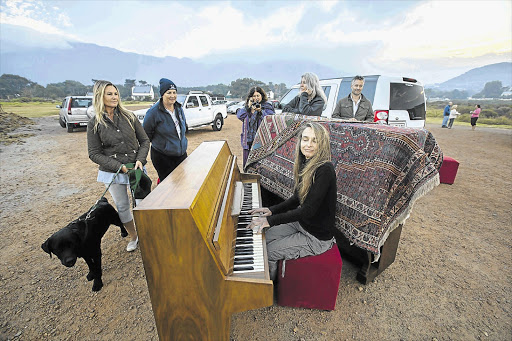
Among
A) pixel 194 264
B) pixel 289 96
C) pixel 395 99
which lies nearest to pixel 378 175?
pixel 194 264

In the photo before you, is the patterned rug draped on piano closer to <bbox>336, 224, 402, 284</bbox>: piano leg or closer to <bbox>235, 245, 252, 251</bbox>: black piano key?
<bbox>336, 224, 402, 284</bbox>: piano leg

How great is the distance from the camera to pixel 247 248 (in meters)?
1.86

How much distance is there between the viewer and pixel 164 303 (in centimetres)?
151

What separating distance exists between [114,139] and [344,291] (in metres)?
3.05

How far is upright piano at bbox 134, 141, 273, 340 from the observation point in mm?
1343

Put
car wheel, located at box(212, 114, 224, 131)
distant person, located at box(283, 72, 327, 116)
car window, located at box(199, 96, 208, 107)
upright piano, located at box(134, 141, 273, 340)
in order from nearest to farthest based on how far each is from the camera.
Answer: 1. upright piano, located at box(134, 141, 273, 340)
2. distant person, located at box(283, 72, 327, 116)
3. car window, located at box(199, 96, 208, 107)
4. car wheel, located at box(212, 114, 224, 131)

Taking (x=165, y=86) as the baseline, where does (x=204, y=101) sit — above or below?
below

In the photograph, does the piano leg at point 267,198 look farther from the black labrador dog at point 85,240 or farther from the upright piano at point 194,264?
the black labrador dog at point 85,240

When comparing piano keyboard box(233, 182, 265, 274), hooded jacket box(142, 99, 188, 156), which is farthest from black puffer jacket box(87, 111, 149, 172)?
piano keyboard box(233, 182, 265, 274)

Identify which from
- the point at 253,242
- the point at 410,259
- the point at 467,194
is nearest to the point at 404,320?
the point at 410,259

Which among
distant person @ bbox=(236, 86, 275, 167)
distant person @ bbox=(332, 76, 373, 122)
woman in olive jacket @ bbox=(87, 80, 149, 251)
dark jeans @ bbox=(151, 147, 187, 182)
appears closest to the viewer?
woman in olive jacket @ bbox=(87, 80, 149, 251)

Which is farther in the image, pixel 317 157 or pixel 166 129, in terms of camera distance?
pixel 166 129

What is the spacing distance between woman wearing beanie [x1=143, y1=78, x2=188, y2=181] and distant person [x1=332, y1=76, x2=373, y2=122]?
9.38ft

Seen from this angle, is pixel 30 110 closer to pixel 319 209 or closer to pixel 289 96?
pixel 289 96
